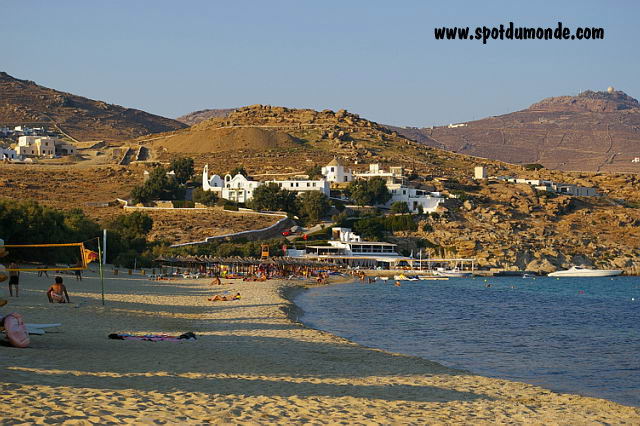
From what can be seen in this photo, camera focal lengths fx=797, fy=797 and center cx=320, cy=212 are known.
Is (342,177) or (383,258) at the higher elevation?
(342,177)

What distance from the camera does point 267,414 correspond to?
10953 mm

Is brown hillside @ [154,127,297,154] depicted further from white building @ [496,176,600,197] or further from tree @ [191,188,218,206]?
white building @ [496,176,600,197]

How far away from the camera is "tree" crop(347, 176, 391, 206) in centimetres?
10212

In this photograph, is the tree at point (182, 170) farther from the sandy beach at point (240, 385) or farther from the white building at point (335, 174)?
the sandy beach at point (240, 385)

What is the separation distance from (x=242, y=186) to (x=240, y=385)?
8992cm

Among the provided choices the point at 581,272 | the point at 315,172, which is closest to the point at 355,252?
the point at 581,272

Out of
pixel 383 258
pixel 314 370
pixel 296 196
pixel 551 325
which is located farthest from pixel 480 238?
pixel 314 370

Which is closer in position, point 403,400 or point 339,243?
point 403,400

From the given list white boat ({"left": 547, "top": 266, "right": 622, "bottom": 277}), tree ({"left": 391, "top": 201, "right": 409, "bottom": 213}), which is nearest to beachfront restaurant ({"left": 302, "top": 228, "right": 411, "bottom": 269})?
tree ({"left": 391, "top": 201, "right": 409, "bottom": 213})

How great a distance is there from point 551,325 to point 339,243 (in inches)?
2223

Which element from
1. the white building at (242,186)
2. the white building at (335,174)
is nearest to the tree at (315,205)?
the white building at (242,186)

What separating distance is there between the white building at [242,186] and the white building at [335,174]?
958 centimetres

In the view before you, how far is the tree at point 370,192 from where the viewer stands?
10212cm

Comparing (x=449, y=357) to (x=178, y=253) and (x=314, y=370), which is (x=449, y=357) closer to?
(x=314, y=370)
